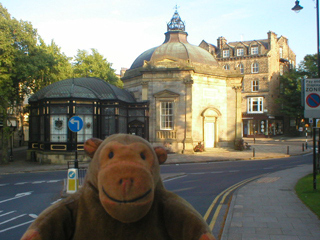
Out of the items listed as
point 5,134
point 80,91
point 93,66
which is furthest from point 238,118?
point 93,66

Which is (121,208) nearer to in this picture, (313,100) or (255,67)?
(313,100)

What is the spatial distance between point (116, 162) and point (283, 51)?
6376cm

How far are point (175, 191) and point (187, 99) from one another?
1695cm

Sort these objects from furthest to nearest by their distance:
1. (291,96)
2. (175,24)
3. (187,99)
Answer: (291,96), (175,24), (187,99)

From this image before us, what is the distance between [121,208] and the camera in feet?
7.34

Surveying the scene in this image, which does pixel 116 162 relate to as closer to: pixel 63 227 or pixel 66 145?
pixel 63 227

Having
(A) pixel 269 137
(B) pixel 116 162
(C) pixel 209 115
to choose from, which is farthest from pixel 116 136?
(A) pixel 269 137

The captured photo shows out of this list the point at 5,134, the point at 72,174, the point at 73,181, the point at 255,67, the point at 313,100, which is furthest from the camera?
the point at 255,67

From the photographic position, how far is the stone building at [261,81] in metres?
54.6

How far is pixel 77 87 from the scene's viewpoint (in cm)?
2309

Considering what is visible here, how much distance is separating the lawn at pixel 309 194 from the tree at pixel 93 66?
37.1 metres

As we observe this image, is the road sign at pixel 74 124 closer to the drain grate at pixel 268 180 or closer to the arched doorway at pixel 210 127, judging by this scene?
the drain grate at pixel 268 180

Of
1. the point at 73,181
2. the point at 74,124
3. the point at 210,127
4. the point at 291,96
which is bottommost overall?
the point at 73,181

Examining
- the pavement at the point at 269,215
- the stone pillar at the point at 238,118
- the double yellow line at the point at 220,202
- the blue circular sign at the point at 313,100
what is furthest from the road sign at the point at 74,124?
the stone pillar at the point at 238,118
